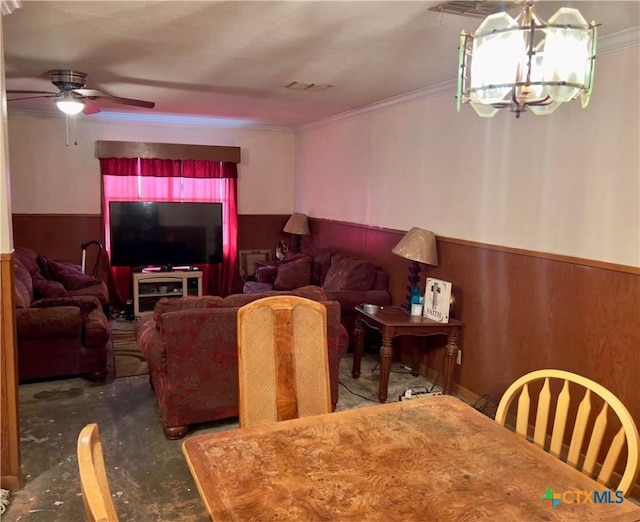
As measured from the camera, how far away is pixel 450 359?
3.80 meters

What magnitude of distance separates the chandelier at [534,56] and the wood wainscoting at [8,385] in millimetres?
2355

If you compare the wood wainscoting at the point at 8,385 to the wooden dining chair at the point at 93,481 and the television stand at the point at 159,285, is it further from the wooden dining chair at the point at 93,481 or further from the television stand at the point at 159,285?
the television stand at the point at 159,285

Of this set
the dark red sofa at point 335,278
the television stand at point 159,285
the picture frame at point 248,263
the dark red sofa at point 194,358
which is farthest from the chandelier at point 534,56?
the picture frame at point 248,263

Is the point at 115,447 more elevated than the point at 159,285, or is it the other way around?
the point at 159,285

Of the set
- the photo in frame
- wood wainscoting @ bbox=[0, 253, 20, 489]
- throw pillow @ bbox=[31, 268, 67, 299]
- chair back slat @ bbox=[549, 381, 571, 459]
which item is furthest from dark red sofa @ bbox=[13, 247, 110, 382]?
chair back slat @ bbox=[549, 381, 571, 459]

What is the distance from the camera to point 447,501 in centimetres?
136

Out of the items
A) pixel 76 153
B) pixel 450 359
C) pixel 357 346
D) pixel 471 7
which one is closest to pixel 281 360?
pixel 471 7

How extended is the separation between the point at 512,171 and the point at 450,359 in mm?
1399

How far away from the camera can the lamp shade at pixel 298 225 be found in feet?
21.6

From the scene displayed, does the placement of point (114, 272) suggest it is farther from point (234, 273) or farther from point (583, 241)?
point (583, 241)

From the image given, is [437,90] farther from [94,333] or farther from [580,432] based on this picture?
[94,333]

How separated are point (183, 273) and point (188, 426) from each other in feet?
11.0

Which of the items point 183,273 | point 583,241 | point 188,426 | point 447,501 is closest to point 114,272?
point 183,273

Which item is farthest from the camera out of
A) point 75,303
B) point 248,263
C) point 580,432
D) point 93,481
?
point 248,263
